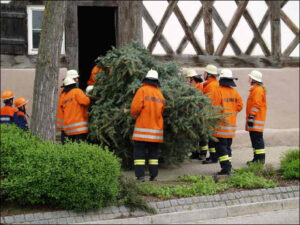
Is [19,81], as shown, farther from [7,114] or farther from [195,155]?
[195,155]

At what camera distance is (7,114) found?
11.9 m

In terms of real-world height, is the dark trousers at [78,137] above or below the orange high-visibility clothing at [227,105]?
below

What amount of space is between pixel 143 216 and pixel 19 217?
5.40 feet

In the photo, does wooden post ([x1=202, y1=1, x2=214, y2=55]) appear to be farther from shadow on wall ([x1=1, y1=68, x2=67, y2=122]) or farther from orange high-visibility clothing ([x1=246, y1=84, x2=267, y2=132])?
shadow on wall ([x1=1, y1=68, x2=67, y2=122])

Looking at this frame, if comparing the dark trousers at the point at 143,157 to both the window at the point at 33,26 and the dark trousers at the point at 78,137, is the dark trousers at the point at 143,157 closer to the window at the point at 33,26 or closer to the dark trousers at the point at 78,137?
the dark trousers at the point at 78,137

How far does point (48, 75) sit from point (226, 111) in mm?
3343

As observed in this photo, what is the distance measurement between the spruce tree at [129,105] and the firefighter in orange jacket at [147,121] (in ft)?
1.17

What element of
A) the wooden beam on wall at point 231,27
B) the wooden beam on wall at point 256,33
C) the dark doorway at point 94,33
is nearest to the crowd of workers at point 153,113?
the wooden beam on wall at point 231,27

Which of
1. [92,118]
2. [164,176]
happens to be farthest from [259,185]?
[92,118]

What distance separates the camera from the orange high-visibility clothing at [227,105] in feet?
35.3

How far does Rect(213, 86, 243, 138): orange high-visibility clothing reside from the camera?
10750 millimetres

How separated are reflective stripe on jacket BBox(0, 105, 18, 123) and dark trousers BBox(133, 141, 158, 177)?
3.25 m

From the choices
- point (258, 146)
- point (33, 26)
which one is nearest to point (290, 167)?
point (258, 146)

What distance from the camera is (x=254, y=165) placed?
10477 millimetres
